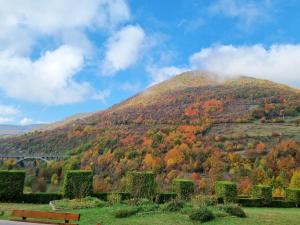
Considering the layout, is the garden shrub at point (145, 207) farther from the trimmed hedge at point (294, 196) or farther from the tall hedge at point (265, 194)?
the trimmed hedge at point (294, 196)

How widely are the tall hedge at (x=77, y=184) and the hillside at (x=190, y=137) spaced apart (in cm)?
1774

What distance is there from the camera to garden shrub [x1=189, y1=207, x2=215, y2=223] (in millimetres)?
13328

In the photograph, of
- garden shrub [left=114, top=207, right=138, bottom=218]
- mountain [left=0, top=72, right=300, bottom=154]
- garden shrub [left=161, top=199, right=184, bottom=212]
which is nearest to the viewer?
garden shrub [left=114, top=207, right=138, bottom=218]

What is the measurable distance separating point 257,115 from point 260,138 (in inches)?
531

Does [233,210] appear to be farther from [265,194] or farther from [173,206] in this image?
[265,194]

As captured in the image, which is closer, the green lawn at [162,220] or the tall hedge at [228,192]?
the green lawn at [162,220]

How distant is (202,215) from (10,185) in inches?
523

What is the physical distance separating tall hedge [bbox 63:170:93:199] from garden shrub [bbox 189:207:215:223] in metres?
10.6

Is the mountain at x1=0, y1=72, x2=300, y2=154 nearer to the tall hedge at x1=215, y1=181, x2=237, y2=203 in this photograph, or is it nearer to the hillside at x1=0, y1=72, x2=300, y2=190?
the hillside at x1=0, y1=72, x2=300, y2=190

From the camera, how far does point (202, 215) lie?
1336 cm

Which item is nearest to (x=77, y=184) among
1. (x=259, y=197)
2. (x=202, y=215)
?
(x=202, y=215)

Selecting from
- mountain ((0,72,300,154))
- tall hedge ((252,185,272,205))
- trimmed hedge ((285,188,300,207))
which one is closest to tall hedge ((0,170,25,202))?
tall hedge ((252,185,272,205))

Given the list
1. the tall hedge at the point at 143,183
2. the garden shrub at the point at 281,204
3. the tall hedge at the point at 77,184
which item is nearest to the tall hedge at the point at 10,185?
the tall hedge at the point at 77,184

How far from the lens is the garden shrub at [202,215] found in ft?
43.7
